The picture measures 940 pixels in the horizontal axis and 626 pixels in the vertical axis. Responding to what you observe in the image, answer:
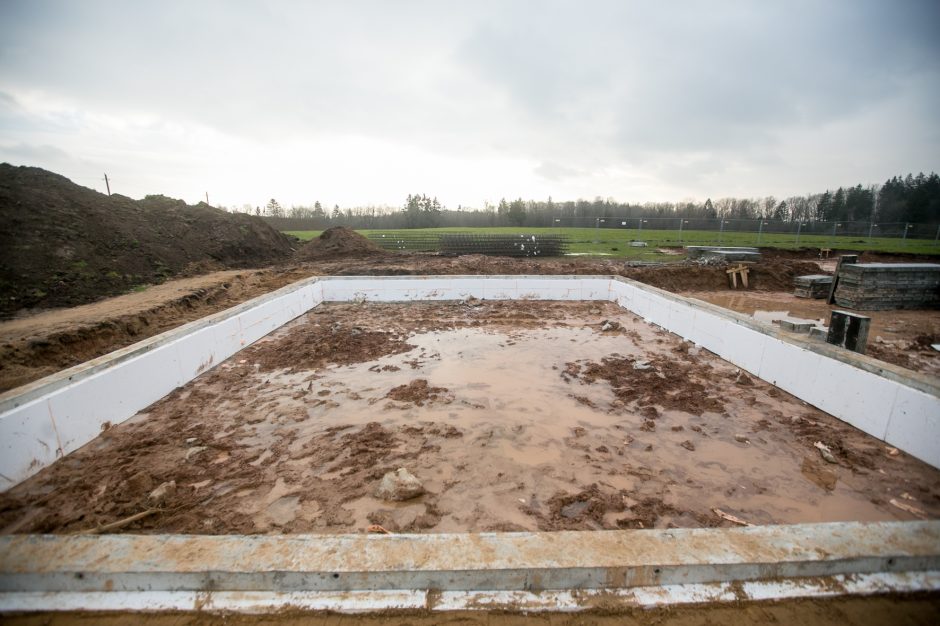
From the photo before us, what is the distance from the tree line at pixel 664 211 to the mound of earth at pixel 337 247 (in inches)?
852

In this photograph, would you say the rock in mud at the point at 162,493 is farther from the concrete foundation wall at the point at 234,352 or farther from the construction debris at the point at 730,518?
the construction debris at the point at 730,518

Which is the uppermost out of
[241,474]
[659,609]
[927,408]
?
[927,408]

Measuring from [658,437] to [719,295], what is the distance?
9.80 metres

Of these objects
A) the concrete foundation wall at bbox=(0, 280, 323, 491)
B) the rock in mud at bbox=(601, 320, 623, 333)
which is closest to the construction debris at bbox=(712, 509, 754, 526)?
the rock in mud at bbox=(601, 320, 623, 333)

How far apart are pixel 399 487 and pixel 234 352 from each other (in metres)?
4.94

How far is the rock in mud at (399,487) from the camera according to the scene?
3.01 m

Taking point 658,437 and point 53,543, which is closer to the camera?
point 53,543

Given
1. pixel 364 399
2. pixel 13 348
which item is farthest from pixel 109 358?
pixel 13 348

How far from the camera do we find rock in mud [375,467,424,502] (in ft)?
9.87

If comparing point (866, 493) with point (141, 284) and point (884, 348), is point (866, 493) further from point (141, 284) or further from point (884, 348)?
point (141, 284)

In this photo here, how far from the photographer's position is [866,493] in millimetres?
3111

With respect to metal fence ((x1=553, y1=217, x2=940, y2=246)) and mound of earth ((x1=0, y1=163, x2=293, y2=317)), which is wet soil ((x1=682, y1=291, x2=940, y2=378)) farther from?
mound of earth ((x1=0, y1=163, x2=293, y2=317))

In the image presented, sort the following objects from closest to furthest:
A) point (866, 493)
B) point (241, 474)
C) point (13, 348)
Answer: point (866, 493) < point (241, 474) < point (13, 348)

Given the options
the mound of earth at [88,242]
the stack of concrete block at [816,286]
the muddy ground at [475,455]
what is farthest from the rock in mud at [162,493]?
the stack of concrete block at [816,286]
